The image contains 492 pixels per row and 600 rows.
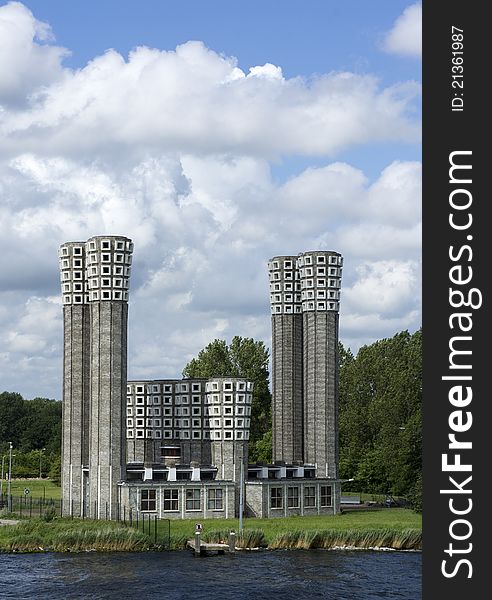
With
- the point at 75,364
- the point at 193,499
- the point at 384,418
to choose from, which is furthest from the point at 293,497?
the point at 384,418

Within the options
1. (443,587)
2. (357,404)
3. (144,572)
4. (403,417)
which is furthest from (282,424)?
(443,587)

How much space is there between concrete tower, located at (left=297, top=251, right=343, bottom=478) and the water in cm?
3409

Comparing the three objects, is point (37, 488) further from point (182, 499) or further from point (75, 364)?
point (182, 499)

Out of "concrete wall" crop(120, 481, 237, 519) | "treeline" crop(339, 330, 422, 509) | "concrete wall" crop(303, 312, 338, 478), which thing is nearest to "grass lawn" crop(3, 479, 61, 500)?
"concrete wall" crop(120, 481, 237, 519)

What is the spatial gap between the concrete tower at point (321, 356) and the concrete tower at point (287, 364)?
15.7 ft

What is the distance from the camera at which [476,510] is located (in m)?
26.6

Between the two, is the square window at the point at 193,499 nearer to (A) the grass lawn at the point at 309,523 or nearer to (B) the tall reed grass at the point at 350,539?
(A) the grass lawn at the point at 309,523

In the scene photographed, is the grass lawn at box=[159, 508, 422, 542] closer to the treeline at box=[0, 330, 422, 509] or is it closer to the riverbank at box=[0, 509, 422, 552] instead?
the riverbank at box=[0, 509, 422, 552]

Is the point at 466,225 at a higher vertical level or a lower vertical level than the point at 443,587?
higher

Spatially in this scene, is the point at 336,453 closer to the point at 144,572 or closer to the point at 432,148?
the point at 144,572

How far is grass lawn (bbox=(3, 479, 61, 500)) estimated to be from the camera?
152 metres

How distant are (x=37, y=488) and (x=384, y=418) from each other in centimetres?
5842

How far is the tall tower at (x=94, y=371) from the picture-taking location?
112750 millimetres

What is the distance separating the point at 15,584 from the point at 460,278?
58.5 meters
